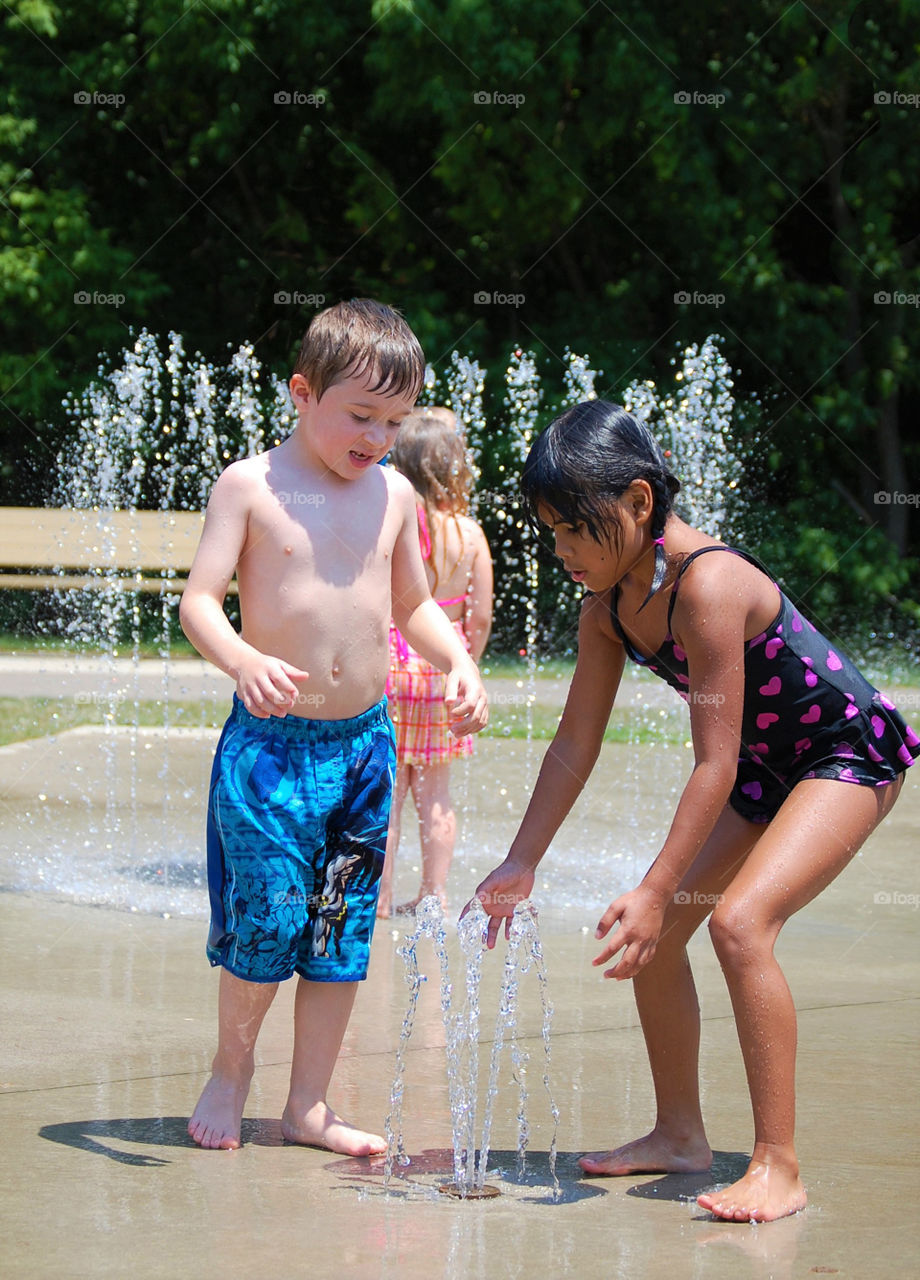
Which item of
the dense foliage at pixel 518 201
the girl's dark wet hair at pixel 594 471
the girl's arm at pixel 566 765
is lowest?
the girl's arm at pixel 566 765

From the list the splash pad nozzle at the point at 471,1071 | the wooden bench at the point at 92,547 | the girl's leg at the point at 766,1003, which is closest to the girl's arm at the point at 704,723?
the girl's leg at the point at 766,1003

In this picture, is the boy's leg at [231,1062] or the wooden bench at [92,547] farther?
the wooden bench at [92,547]

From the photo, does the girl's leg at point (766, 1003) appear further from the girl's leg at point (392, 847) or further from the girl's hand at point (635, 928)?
the girl's leg at point (392, 847)

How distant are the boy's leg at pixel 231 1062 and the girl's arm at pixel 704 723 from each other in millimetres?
655

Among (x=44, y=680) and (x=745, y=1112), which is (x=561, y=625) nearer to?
(x=44, y=680)

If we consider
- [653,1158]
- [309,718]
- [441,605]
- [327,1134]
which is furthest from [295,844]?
[441,605]

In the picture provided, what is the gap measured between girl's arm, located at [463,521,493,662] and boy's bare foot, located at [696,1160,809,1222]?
2.57 m

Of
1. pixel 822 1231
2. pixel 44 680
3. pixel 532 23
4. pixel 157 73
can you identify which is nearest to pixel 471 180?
pixel 532 23

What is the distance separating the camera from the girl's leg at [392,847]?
15.1 feet

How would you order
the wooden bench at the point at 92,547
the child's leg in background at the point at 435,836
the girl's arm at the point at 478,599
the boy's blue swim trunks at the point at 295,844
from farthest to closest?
1. the wooden bench at the point at 92,547
2. the girl's arm at the point at 478,599
3. the child's leg in background at the point at 435,836
4. the boy's blue swim trunks at the point at 295,844

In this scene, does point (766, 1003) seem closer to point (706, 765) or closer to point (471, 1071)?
point (706, 765)

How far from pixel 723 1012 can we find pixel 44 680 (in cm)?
694

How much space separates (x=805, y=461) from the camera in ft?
46.8

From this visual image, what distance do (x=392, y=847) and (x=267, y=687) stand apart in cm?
234
